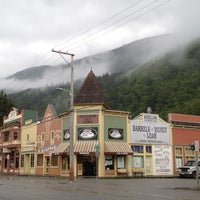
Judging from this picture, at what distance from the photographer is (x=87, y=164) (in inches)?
1641

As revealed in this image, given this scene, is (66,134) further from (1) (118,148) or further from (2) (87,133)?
(1) (118,148)

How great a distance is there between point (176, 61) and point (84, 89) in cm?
5569

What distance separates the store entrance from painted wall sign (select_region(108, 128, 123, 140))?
3197 mm

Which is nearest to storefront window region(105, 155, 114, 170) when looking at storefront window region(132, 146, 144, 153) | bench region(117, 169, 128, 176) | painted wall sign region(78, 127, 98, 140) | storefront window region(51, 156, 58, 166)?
bench region(117, 169, 128, 176)

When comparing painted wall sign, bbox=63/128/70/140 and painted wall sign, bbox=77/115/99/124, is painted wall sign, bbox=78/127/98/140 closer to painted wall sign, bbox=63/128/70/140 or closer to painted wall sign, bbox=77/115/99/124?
painted wall sign, bbox=77/115/99/124

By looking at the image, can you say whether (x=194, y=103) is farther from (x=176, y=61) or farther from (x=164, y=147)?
(x=164, y=147)

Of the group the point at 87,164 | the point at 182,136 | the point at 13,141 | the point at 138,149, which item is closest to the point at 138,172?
the point at 138,149

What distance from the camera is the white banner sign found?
141ft

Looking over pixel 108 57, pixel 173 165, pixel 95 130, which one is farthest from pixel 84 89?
pixel 108 57

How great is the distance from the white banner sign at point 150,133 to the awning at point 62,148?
7514mm

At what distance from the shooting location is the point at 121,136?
42.0m

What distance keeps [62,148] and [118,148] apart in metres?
6.42

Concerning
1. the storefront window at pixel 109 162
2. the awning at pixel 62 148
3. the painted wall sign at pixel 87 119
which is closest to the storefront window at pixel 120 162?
the storefront window at pixel 109 162

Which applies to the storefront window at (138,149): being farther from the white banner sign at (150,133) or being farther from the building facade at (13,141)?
the building facade at (13,141)
